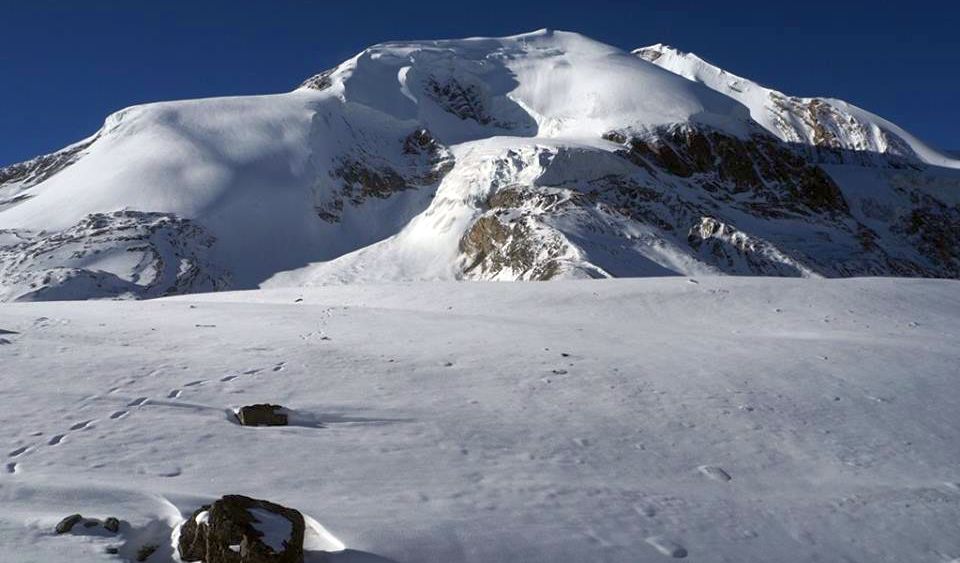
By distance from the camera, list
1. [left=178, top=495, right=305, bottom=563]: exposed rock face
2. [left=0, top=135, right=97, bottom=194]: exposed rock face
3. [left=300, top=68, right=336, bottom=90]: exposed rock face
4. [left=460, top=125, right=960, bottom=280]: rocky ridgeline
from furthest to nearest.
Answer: [left=300, top=68, right=336, bottom=90]: exposed rock face → [left=0, top=135, right=97, bottom=194]: exposed rock face → [left=460, top=125, right=960, bottom=280]: rocky ridgeline → [left=178, top=495, right=305, bottom=563]: exposed rock face

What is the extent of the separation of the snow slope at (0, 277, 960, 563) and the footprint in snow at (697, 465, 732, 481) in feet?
0.09

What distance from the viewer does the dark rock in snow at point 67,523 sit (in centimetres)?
486

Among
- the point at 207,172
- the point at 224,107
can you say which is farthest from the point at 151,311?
the point at 224,107

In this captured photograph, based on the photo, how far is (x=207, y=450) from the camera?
667 cm

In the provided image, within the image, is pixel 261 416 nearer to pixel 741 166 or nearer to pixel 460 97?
pixel 741 166

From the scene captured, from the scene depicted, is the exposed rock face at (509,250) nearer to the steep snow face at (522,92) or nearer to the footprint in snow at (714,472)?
the steep snow face at (522,92)

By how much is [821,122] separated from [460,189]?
191 ft

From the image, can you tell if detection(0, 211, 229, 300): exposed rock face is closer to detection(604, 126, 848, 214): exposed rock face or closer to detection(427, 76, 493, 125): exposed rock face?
detection(604, 126, 848, 214): exposed rock face

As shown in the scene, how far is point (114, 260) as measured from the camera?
1754 inches

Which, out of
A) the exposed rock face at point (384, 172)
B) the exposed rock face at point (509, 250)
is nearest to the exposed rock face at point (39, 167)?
the exposed rock face at point (384, 172)

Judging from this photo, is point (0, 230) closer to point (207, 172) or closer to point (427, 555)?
point (207, 172)

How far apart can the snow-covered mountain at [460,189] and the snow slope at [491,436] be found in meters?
28.1

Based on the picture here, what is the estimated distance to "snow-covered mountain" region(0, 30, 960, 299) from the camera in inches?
1850

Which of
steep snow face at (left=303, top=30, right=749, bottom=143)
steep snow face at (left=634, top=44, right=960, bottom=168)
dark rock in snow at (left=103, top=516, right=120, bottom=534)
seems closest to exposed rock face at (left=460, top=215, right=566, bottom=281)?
steep snow face at (left=303, top=30, right=749, bottom=143)
